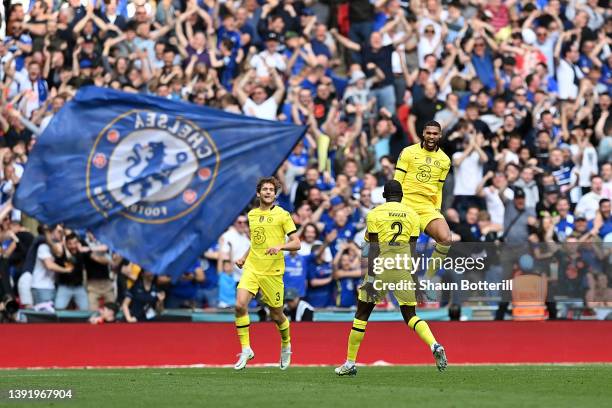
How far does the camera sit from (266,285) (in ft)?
58.1

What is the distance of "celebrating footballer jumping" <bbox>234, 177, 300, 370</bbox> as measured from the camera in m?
17.5

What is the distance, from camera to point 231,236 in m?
22.9

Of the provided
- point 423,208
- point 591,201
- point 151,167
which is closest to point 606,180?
point 591,201

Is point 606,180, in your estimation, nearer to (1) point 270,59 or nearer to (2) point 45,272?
(1) point 270,59

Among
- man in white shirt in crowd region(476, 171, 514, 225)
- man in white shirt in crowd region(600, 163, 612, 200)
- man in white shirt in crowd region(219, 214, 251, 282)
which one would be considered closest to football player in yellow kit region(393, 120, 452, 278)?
man in white shirt in crowd region(219, 214, 251, 282)

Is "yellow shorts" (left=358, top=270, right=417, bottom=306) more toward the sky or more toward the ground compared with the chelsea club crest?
more toward the ground

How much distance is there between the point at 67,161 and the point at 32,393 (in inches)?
328

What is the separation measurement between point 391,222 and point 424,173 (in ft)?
8.12

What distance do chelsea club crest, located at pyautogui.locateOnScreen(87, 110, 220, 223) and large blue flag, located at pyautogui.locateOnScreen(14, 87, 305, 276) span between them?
0.02m

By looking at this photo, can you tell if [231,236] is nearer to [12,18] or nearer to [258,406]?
[12,18]

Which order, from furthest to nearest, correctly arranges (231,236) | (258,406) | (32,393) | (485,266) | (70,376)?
(231,236) → (485,266) → (70,376) → (32,393) → (258,406)

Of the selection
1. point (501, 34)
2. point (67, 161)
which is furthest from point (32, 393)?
point (501, 34)

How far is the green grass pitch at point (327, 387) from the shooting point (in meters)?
13.0

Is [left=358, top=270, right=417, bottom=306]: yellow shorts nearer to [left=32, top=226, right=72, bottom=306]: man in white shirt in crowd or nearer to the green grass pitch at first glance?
the green grass pitch
